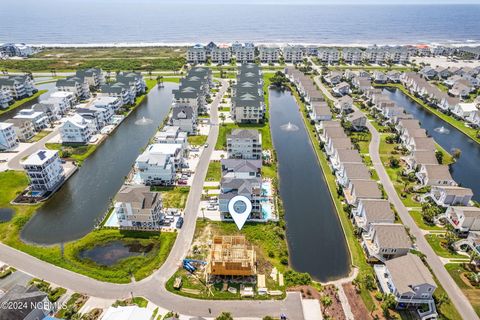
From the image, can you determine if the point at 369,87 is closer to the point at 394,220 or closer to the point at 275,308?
the point at 394,220

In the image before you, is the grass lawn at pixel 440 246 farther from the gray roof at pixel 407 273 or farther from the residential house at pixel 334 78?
the residential house at pixel 334 78

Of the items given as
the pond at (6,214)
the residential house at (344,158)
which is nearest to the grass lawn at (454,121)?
the residential house at (344,158)

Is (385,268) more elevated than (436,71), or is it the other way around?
(436,71)

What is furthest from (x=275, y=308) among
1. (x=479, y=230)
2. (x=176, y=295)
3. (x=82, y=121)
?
(x=82, y=121)

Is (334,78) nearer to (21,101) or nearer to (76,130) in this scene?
(76,130)

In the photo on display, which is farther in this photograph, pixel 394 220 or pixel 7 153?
pixel 7 153
